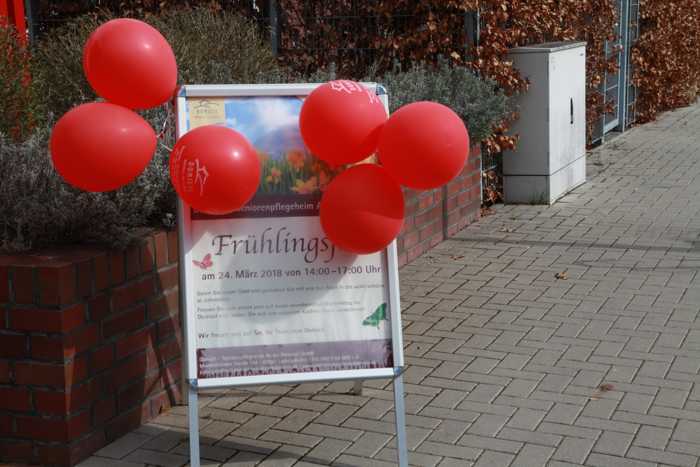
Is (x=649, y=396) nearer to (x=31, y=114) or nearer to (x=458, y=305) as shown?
(x=458, y=305)

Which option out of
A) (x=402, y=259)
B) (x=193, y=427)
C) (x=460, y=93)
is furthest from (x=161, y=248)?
(x=460, y=93)

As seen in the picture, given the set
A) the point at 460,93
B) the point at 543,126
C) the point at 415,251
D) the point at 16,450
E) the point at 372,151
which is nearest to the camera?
the point at 372,151

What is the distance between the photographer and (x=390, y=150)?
379 centimetres

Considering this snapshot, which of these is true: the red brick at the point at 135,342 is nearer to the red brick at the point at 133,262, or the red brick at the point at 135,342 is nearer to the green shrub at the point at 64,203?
the red brick at the point at 133,262

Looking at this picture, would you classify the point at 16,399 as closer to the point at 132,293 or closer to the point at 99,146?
the point at 132,293

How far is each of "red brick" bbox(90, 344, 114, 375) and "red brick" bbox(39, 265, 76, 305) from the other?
29 cm

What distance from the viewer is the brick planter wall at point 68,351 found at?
414 centimetres

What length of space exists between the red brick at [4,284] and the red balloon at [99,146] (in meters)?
0.58

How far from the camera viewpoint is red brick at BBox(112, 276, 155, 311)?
4.43 metres

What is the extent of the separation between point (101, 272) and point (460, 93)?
4538 mm

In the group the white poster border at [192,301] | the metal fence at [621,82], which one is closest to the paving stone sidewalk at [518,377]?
the white poster border at [192,301]

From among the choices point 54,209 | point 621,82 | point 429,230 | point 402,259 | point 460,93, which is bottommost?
point 402,259

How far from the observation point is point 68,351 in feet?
13.6

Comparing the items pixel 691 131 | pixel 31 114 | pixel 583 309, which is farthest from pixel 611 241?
pixel 691 131
